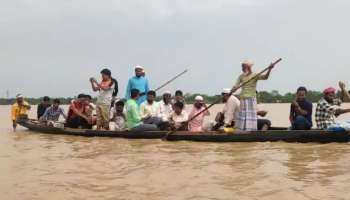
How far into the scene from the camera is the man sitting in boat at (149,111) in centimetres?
962

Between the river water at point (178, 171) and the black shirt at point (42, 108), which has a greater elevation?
the black shirt at point (42, 108)

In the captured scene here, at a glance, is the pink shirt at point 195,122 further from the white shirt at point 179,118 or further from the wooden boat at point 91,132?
the wooden boat at point 91,132

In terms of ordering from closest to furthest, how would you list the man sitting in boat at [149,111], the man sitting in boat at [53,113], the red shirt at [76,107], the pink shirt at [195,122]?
the pink shirt at [195,122] → the man sitting in boat at [149,111] → the red shirt at [76,107] → the man sitting in boat at [53,113]

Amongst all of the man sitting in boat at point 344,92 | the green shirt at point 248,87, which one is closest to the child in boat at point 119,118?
the green shirt at point 248,87

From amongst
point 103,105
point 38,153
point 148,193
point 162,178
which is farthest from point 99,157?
point 103,105

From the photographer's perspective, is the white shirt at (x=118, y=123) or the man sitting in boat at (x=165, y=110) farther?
the white shirt at (x=118, y=123)

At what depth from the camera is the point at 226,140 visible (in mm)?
8281

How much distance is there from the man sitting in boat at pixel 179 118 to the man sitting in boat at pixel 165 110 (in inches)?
5.5

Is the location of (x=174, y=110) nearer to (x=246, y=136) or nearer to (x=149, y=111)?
(x=149, y=111)

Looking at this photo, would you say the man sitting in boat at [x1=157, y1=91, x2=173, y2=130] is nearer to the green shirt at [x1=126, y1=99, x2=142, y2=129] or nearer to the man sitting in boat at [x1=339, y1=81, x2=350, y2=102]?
the green shirt at [x1=126, y1=99, x2=142, y2=129]

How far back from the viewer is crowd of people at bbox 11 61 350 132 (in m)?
8.11

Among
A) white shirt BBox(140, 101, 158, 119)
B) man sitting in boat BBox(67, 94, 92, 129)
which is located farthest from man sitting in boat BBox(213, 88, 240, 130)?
man sitting in boat BBox(67, 94, 92, 129)

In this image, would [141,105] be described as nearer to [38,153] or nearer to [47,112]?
[38,153]

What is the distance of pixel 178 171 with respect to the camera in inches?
224
